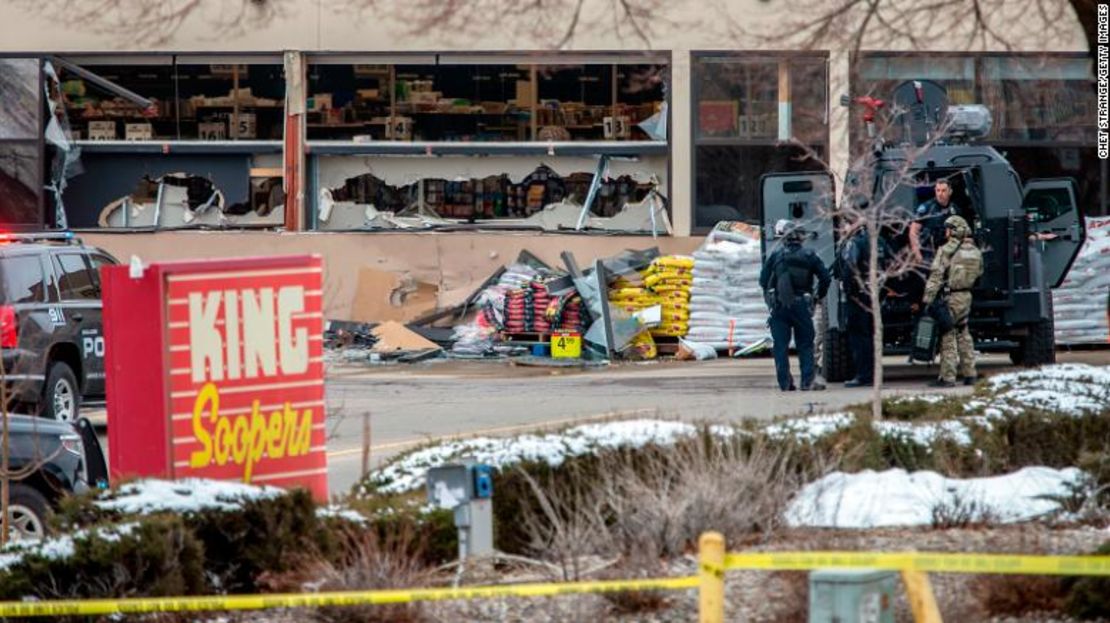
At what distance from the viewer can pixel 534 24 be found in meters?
26.4

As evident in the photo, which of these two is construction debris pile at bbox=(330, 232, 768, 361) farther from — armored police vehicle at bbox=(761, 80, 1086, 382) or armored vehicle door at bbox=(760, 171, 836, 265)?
armored police vehicle at bbox=(761, 80, 1086, 382)

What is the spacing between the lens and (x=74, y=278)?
59.2 feet

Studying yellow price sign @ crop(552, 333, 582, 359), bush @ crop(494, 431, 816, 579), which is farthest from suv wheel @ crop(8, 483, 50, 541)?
yellow price sign @ crop(552, 333, 582, 359)

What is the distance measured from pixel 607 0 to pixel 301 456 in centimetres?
1766

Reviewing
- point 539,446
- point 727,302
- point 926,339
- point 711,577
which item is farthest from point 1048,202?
point 711,577

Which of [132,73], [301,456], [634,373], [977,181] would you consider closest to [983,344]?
[977,181]

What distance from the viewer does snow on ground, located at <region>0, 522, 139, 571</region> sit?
7945 mm

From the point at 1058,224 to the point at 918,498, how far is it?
467 inches

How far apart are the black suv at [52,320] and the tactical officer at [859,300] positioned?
6874mm

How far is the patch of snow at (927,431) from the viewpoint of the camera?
34.4 feet

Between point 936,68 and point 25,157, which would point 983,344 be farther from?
point 25,157

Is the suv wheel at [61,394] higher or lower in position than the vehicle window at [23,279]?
lower

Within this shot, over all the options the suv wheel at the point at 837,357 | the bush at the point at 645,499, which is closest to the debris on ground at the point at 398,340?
the suv wheel at the point at 837,357

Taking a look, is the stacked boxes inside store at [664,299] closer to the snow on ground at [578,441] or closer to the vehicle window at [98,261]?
the vehicle window at [98,261]
